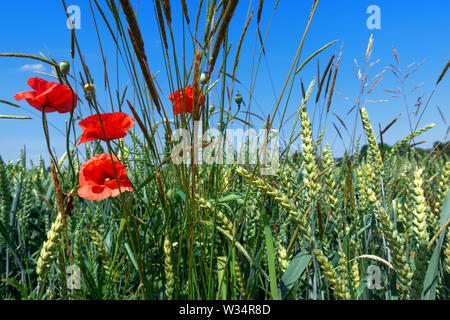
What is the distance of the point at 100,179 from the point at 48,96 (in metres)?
0.21

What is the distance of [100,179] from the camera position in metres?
0.80

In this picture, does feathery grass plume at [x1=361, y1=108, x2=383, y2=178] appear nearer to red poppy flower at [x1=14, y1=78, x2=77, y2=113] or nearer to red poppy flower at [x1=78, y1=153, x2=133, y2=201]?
red poppy flower at [x1=78, y1=153, x2=133, y2=201]

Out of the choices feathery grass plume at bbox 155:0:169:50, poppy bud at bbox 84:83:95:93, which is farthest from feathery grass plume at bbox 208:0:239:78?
poppy bud at bbox 84:83:95:93

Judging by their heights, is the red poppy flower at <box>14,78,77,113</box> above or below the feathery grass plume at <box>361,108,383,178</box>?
above

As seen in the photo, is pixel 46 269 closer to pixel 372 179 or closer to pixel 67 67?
pixel 67 67

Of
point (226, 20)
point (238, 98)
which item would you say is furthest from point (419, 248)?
point (238, 98)

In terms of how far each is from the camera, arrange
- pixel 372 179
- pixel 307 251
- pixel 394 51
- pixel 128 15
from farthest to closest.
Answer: pixel 394 51, pixel 372 179, pixel 307 251, pixel 128 15

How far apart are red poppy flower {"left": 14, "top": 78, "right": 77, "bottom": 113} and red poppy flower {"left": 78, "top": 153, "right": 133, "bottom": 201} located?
0.46 ft

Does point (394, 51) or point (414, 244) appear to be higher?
point (394, 51)

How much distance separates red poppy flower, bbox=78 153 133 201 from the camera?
73 cm

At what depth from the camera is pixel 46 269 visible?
50 centimetres

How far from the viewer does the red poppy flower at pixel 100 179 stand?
0.73m

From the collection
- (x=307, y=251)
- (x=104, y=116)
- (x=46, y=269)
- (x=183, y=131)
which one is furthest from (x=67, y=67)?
(x=307, y=251)
